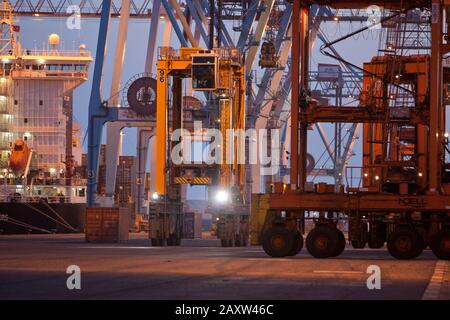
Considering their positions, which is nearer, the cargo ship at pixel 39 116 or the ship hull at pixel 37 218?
the ship hull at pixel 37 218

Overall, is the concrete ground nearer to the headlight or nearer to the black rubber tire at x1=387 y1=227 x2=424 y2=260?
the black rubber tire at x1=387 y1=227 x2=424 y2=260

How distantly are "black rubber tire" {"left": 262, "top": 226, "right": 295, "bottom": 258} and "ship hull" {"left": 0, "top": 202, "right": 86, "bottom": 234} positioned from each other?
36539 mm

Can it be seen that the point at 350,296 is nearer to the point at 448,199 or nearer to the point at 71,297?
the point at 71,297

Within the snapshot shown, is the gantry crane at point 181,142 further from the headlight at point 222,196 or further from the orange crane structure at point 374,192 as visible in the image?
the orange crane structure at point 374,192

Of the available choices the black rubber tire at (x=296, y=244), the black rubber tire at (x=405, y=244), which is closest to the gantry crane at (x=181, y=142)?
the black rubber tire at (x=296, y=244)

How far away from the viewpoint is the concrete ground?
50.0 ft

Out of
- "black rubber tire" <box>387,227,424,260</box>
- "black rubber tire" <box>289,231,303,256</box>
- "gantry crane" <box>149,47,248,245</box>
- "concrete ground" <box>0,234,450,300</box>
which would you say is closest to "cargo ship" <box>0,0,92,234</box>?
"gantry crane" <box>149,47,248,245</box>

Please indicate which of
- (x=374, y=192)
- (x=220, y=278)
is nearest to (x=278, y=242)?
(x=374, y=192)

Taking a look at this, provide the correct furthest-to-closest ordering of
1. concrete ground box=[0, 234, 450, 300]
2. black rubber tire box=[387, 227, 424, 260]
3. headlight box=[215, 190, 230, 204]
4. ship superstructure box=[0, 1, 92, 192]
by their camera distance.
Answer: ship superstructure box=[0, 1, 92, 192]
headlight box=[215, 190, 230, 204]
black rubber tire box=[387, 227, 424, 260]
concrete ground box=[0, 234, 450, 300]

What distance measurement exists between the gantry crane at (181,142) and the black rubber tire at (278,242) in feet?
41.2

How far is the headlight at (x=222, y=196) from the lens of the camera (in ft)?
139

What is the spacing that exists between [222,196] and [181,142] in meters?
3.24

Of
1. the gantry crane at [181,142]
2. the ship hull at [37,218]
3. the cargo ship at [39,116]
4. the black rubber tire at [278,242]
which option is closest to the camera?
the black rubber tire at [278,242]

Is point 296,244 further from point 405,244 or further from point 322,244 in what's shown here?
point 405,244
